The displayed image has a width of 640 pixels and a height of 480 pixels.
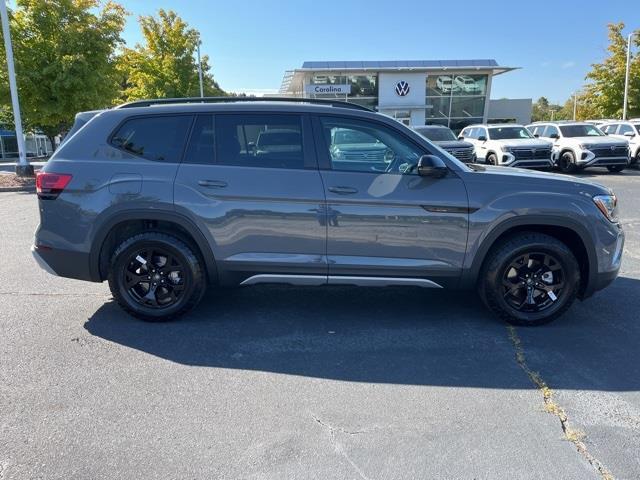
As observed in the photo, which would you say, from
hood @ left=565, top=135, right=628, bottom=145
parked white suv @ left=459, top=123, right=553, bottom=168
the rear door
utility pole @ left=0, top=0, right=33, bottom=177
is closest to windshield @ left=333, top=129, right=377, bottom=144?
the rear door

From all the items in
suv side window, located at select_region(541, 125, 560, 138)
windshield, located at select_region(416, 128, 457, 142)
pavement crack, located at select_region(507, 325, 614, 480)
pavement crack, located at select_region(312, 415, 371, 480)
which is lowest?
pavement crack, located at select_region(312, 415, 371, 480)

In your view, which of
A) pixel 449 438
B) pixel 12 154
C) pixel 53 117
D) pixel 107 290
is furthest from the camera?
pixel 12 154

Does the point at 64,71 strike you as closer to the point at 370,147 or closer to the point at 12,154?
the point at 370,147

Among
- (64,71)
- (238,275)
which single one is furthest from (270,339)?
(64,71)

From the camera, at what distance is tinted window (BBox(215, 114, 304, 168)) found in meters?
4.16

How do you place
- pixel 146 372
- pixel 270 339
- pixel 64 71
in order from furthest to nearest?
pixel 64 71 → pixel 270 339 → pixel 146 372

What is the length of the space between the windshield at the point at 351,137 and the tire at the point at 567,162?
52.4ft

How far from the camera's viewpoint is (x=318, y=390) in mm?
3264

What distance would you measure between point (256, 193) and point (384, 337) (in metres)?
1.59

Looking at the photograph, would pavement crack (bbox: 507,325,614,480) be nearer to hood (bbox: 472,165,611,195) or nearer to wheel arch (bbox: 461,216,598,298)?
wheel arch (bbox: 461,216,598,298)

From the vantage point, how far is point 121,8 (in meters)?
18.2

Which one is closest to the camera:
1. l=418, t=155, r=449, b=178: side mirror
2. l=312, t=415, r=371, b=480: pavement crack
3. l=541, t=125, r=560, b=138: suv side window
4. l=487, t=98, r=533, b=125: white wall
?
l=312, t=415, r=371, b=480: pavement crack

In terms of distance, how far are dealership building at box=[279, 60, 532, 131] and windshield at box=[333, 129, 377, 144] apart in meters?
31.0

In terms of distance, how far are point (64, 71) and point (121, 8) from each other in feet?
12.6
